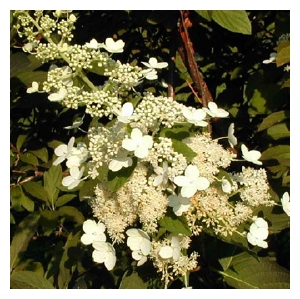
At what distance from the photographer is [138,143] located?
1182 millimetres

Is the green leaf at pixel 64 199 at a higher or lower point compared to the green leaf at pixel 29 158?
lower

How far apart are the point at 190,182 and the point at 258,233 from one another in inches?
12.0

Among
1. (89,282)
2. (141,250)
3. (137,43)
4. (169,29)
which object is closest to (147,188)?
(141,250)

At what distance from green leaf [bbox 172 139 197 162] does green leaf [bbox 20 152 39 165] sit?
0.84m

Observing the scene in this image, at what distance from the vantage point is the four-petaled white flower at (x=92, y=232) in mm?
1369

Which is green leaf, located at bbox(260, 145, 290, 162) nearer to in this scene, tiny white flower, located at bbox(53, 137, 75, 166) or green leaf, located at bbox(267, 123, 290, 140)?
green leaf, located at bbox(267, 123, 290, 140)

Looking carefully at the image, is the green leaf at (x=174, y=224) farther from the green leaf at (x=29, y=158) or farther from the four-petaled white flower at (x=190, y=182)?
the green leaf at (x=29, y=158)

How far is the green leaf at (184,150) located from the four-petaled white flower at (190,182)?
0.10 ft

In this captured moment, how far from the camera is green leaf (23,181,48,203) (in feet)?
6.23

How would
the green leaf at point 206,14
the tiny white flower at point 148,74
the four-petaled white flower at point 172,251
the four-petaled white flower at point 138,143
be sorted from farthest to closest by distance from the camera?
the green leaf at point 206,14
the tiny white flower at point 148,74
the four-petaled white flower at point 172,251
the four-petaled white flower at point 138,143

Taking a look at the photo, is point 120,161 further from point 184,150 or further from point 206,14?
point 206,14

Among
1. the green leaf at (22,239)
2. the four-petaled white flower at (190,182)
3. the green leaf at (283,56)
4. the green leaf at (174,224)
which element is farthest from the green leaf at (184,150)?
the green leaf at (22,239)

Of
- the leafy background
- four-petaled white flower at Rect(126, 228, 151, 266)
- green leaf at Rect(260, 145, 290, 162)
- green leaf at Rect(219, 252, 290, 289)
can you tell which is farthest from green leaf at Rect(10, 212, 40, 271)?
green leaf at Rect(260, 145, 290, 162)

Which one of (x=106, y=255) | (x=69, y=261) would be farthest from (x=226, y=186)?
(x=69, y=261)
